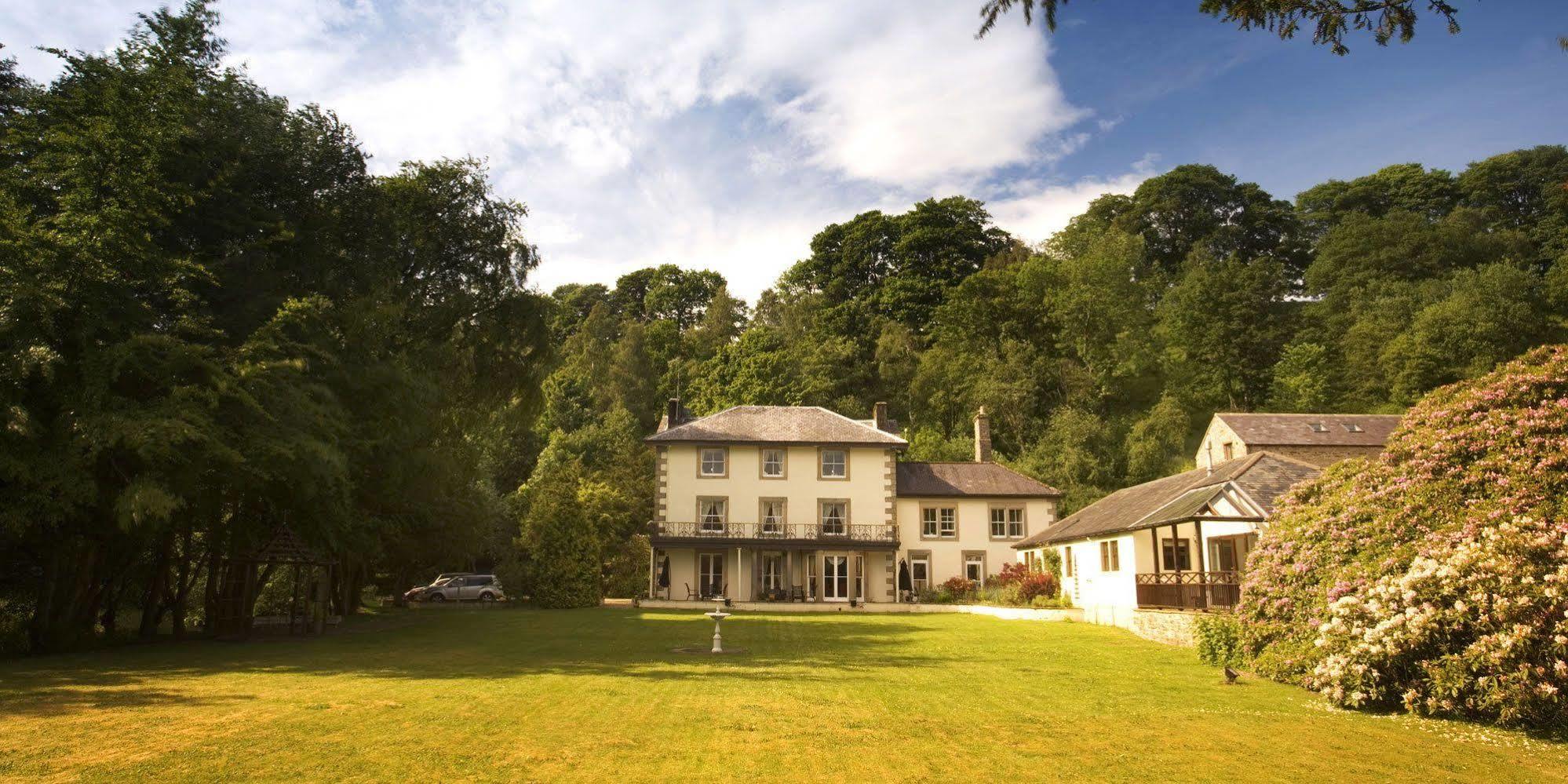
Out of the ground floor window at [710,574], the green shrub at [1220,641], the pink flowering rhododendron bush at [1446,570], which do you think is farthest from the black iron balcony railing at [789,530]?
the pink flowering rhododendron bush at [1446,570]

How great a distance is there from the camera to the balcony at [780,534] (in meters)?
34.3

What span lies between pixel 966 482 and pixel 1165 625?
19261 mm

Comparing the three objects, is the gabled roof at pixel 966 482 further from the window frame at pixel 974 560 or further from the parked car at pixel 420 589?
the parked car at pixel 420 589

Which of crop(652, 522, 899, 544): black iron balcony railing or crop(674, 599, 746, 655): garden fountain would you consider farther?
crop(652, 522, 899, 544): black iron balcony railing

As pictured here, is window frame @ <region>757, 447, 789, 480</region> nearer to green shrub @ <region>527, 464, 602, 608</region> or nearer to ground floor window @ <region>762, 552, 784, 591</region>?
ground floor window @ <region>762, 552, 784, 591</region>

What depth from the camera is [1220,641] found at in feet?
46.1

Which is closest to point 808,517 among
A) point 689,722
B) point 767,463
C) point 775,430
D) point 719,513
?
point 767,463

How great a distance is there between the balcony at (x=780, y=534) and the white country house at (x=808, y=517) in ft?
0.14

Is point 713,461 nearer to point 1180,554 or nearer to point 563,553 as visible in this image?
point 563,553

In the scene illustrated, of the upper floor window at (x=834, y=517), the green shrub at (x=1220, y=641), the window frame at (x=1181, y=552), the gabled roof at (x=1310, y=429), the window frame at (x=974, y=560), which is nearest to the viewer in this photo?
the green shrub at (x=1220, y=641)

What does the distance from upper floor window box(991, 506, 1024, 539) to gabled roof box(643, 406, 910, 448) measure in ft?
16.8

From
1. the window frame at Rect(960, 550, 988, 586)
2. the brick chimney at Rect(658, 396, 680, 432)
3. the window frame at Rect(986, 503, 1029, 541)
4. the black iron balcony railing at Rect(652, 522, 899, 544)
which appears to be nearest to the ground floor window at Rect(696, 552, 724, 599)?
the black iron balcony railing at Rect(652, 522, 899, 544)

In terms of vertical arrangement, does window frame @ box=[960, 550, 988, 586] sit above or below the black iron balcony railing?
below

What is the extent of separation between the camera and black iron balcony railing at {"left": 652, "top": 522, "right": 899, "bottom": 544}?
34938mm
